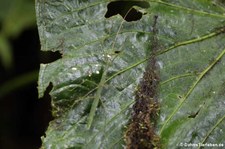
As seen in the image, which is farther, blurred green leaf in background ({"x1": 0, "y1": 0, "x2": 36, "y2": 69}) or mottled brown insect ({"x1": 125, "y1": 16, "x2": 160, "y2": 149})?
blurred green leaf in background ({"x1": 0, "y1": 0, "x2": 36, "y2": 69})

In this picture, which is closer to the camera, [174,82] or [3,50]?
[174,82]

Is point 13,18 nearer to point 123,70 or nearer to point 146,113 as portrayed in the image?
point 123,70

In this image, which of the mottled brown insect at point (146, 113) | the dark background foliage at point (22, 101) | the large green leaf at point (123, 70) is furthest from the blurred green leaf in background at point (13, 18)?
the mottled brown insect at point (146, 113)

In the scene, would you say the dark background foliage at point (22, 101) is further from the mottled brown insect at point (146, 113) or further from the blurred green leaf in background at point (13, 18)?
the mottled brown insect at point (146, 113)

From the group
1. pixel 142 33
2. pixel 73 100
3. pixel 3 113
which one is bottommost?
pixel 3 113

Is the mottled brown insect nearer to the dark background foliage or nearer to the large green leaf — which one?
the large green leaf

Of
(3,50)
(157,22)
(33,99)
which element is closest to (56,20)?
(157,22)

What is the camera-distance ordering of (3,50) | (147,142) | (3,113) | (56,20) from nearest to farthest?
(147,142) → (56,20) → (3,50) → (3,113)

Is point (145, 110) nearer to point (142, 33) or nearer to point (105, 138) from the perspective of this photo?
point (105, 138)

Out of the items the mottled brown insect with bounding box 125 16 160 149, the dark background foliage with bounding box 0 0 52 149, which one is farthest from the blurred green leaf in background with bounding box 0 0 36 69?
the mottled brown insect with bounding box 125 16 160 149
